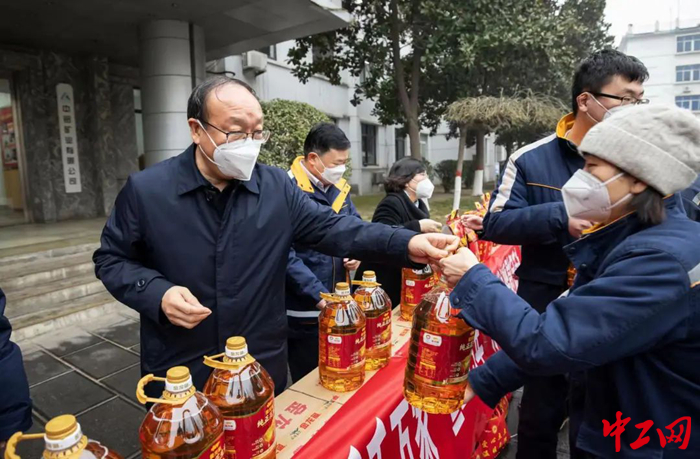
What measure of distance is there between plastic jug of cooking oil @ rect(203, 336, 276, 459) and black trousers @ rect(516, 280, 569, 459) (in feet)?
4.41

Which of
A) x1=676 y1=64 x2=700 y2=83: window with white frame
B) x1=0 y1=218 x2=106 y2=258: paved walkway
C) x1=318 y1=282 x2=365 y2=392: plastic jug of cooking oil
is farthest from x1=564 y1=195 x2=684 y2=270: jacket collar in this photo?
x1=676 y1=64 x2=700 y2=83: window with white frame

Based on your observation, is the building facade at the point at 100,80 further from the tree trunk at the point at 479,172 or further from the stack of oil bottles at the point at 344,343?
the tree trunk at the point at 479,172

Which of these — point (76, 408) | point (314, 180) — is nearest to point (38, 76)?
point (76, 408)

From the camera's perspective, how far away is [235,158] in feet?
5.11

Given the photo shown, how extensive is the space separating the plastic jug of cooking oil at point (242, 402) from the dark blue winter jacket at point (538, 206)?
4.65 feet

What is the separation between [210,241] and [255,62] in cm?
1179

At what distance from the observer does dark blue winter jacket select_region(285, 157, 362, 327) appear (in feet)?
7.48

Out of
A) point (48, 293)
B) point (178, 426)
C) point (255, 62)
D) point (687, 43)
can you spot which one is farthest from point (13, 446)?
point (687, 43)

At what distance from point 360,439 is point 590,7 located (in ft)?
83.3

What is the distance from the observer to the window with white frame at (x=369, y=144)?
783 inches

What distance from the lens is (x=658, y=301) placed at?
3.31 ft

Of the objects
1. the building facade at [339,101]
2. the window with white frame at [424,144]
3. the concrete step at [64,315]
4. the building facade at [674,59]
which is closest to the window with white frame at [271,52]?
the building facade at [339,101]

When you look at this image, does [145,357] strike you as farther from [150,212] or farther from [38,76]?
[38,76]

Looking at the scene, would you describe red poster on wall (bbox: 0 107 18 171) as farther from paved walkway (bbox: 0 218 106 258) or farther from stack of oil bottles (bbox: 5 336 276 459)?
stack of oil bottles (bbox: 5 336 276 459)
